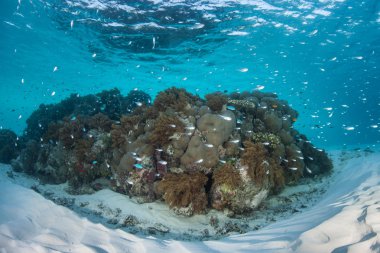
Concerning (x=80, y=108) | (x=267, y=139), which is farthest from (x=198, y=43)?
(x=267, y=139)

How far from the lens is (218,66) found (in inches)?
1390

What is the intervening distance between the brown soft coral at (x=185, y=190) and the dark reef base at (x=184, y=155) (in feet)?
0.10

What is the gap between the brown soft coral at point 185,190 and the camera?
302 inches

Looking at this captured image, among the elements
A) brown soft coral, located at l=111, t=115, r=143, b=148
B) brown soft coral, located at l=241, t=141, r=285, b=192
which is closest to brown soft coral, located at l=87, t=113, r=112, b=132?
brown soft coral, located at l=111, t=115, r=143, b=148

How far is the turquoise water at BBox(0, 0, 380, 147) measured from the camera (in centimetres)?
2066

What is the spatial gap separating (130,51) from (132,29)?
651cm

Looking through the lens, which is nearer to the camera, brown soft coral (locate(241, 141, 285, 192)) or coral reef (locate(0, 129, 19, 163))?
brown soft coral (locate(241, 141, 285, 192))

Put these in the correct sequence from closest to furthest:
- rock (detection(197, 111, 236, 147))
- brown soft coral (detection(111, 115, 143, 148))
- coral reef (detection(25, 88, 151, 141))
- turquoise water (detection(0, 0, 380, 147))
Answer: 1. rock (detection(197, 111, 236, 147))
2. brown soft coral (detection(111, 115, 143, 148))
3. coral reef (detection(25, 88, 151, 141))
4. turquoise water (detection(0, 0, 380, 147))

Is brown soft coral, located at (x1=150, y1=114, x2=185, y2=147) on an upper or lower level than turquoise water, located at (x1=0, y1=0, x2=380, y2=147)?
lower

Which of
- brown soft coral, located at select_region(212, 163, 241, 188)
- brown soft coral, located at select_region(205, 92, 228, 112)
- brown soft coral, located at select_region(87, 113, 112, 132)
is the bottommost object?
brown soft coral, located at select_region(212, 163, 241, 188)

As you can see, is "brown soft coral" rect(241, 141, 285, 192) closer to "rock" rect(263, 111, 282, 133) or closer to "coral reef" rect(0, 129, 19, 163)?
"rock" rect(263, 111, 282, 133)

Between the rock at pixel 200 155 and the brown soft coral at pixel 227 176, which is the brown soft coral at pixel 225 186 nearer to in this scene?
the brown soft coral at pixel 227 176

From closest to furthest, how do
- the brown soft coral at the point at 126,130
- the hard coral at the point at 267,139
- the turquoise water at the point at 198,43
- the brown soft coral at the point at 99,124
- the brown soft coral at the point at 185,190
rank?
the brown soft coral at the point at 185,190 < the hard coral at the point at 267,139 < the brown soft coral at the point at 126,130 < the brown soft coral at the point at 99,124 < the turquoise water at the point at 198,43

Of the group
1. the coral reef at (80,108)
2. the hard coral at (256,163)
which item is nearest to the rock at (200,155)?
the hard coral at (256,163)
